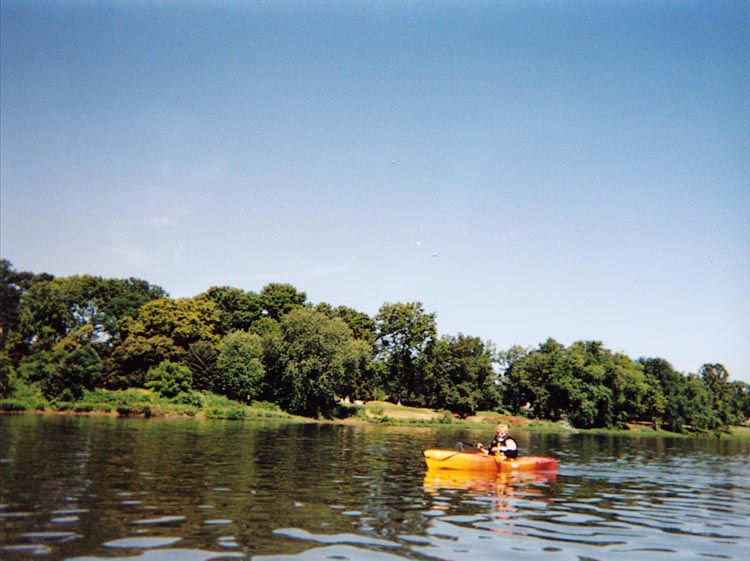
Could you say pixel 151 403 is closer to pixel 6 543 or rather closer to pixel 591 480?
pixel 591 480

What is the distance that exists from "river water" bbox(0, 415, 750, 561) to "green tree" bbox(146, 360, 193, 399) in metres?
31.4

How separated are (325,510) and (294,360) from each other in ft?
151

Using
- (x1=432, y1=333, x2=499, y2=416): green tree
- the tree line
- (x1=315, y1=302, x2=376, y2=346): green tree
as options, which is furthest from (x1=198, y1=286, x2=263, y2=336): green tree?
(x1=432, y1=333, x2=499, y2=416): green tree

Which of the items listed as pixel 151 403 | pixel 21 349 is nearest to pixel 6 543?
pixel 151 403

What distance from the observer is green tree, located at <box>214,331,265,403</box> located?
2189 inches

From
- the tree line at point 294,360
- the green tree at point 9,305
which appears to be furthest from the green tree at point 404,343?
the green tree at point 9,305

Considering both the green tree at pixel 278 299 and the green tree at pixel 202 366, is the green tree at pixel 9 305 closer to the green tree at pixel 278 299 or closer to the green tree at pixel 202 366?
the green tree at pixel 202 366

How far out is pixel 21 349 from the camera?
49.3 metres

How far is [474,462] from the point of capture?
18.4 metres

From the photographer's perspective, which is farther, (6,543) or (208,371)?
(208,371)

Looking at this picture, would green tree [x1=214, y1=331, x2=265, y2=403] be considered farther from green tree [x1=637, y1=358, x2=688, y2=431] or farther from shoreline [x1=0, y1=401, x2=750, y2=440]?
green tree [x1=637, y1=358, x2=688, y2=431]

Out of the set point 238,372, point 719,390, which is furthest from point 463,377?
point 719,390

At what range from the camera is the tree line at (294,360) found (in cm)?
5056

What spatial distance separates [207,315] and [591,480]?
57449 millimetres
